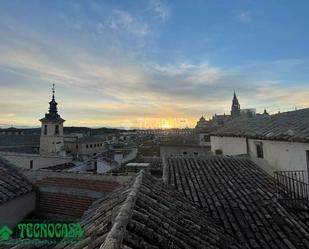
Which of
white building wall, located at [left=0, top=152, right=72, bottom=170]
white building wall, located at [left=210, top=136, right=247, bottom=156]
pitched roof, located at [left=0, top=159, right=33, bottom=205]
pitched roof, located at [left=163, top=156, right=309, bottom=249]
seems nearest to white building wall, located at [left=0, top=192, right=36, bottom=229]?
pitched roof, located at [left=0, top=159, right=33, bottom=205]

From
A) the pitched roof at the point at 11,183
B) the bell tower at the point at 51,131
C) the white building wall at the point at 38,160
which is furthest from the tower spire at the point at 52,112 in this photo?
the pitched roof at the point at 11,183

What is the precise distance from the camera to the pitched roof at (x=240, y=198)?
5.30 meters

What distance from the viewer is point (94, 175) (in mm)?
9594

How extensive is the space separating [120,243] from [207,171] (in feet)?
22.8

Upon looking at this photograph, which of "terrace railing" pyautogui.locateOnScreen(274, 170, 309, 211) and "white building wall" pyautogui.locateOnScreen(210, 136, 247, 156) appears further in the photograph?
"white building wall" pyautogui.locateOnScreen(210, 136, 247, 156)

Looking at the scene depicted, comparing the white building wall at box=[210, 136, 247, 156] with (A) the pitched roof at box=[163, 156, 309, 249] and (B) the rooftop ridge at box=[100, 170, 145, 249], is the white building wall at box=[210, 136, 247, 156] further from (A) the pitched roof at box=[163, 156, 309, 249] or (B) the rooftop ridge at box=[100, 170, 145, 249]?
(B) the rooftop ridge at box=[100, 170, 145, 249]

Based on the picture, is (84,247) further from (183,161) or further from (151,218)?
(183,161)

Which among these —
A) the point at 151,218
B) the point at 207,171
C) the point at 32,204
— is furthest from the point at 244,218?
the point at 32,204

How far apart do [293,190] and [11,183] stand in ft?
37.2

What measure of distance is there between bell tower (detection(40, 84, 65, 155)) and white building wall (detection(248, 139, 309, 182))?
141 ft

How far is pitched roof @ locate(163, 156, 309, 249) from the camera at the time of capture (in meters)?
5.30

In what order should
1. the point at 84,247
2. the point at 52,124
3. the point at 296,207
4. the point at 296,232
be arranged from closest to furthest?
the point at 84,247 < the point at 296,232 < the point at 296,207 < the point at 52,124

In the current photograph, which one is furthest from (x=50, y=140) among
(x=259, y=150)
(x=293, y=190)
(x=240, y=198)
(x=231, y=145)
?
(x=293, y=190)

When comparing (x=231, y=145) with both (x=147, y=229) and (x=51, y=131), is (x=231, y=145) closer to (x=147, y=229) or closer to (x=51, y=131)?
(x=147, y=229)
